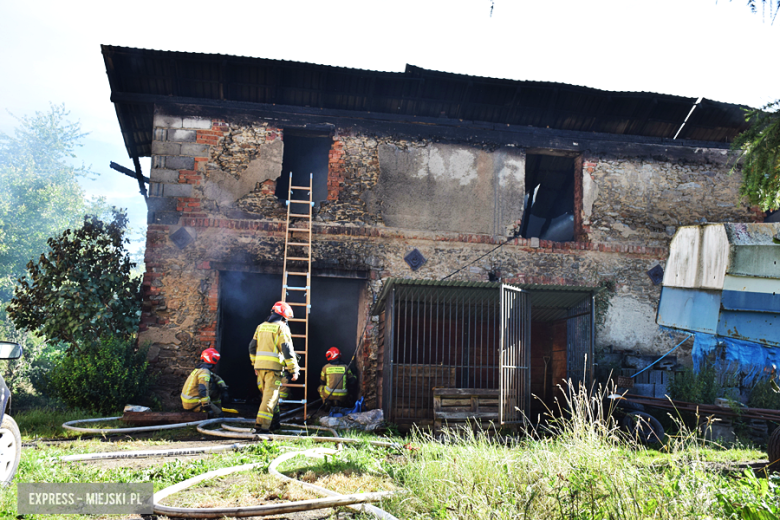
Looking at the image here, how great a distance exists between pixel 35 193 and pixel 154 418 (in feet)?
85.2

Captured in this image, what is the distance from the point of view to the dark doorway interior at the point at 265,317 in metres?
11.2

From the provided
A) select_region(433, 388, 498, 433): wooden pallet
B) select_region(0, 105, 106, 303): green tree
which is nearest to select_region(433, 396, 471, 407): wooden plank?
select_region(433, 388, 498, 433): wooden pallet

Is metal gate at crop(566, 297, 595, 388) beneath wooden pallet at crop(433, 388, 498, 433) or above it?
above

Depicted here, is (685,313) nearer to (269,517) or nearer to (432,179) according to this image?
(269,517)

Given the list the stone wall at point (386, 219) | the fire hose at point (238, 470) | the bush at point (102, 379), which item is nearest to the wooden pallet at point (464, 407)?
the fire hose at point (238, 470)

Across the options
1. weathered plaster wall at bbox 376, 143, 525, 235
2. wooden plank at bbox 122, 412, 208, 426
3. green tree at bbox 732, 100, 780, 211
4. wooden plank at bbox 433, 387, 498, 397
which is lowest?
wooden plank at bbox 122, 412, 208, 426

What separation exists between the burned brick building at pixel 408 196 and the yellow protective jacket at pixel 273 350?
91.5 inches

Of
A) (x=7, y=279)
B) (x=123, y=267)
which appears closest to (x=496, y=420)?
(x=123, y=267)

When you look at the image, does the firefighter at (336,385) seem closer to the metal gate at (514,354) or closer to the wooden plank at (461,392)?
the wooden plank at (461,392)

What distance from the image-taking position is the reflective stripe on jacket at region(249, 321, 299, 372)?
7.49 metres

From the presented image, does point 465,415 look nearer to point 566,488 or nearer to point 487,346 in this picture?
point 487,346

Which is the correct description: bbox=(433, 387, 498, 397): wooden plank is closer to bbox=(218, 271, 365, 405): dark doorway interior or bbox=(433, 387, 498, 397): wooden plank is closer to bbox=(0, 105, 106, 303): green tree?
bbox=(218, 271, 365, 405): dark doorway interior

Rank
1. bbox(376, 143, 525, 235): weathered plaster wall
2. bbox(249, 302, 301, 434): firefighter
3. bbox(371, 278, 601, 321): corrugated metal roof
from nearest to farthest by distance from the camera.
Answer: bbox(249, 302, 301, 434): firefighter, bbox(371, 278, 601, 321): corrugated metal roof, bbox(376, 143, 525, 235): weathered plaster wall

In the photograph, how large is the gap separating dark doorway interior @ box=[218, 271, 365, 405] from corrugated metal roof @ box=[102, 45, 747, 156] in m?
3.80
